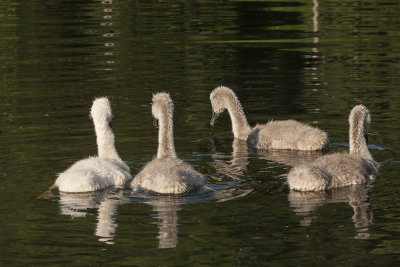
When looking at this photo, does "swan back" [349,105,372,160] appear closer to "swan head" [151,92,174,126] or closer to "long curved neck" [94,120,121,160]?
"swan head" [151,92,174,126]

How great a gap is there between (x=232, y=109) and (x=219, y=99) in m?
0.50

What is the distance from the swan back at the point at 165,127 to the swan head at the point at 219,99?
325 cm

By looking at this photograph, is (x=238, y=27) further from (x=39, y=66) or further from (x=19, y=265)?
(x=19, y=265)

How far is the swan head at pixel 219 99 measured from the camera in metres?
16.3

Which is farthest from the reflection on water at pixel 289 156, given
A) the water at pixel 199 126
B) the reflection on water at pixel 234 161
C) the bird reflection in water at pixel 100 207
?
the bird reflection in water at pixel 100 207

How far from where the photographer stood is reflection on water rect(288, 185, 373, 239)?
10.1 metres

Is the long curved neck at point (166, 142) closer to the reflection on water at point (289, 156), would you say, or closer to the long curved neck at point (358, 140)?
the reflection on water at point (289, 156)

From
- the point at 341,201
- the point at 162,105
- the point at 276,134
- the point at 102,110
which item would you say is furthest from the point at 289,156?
the point at 341,201

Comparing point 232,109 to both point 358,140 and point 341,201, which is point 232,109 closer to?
point 358,140

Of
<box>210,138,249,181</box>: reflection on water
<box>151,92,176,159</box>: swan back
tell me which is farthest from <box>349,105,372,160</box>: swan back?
<box>151,92,176,159</box>: swan back

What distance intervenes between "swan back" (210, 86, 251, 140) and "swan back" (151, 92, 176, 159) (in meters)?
2.94

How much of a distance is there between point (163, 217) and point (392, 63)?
13003 mm

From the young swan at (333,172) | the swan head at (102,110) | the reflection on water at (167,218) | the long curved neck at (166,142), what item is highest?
the swan head at (102,110)

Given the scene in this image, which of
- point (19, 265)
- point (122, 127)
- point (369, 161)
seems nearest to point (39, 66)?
point (122, 127)
